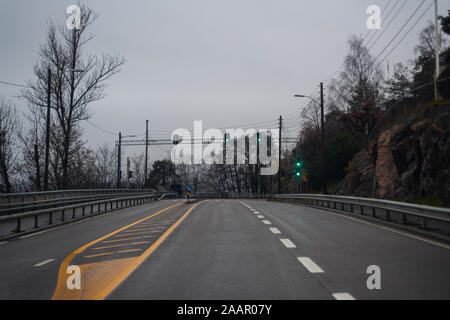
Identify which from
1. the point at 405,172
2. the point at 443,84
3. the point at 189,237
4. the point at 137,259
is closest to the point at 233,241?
the point at 189,237

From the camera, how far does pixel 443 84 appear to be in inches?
1117

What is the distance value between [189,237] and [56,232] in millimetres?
4809

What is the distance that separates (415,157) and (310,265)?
17356mm

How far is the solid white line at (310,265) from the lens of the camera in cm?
657

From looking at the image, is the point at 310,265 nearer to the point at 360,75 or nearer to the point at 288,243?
the point at 288,243

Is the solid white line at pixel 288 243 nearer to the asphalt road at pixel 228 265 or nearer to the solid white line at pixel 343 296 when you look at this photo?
the asphalt road at pixel 228 265

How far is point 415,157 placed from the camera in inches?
864

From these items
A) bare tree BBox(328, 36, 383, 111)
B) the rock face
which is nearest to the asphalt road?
the rock face

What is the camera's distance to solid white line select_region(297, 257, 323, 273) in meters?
6.57

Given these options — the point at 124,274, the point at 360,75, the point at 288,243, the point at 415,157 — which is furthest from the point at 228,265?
the point at 360,75

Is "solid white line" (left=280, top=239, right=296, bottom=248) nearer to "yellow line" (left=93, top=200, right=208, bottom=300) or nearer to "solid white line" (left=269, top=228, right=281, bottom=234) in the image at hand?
"solid white line" (left=269, top=228, right=281, bottom=234)

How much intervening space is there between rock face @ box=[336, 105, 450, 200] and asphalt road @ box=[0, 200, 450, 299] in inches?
349
